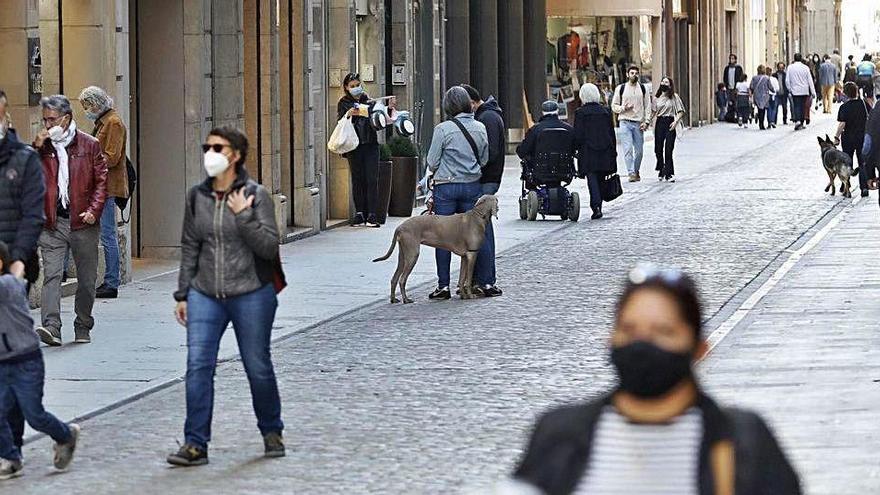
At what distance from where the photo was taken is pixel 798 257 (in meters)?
19.7

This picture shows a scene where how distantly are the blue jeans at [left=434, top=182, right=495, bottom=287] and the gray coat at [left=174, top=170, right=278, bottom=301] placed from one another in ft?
23.7

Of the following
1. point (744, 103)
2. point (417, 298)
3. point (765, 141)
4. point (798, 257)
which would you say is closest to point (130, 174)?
point (417, 298)

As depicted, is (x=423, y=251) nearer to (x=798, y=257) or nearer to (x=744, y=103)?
(x=798, y=257)

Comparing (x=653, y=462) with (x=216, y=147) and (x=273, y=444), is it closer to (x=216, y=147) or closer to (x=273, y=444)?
(x=216, y=147)

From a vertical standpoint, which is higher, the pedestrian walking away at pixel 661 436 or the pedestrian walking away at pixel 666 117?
the pedestrian walking away at pixel 666 117

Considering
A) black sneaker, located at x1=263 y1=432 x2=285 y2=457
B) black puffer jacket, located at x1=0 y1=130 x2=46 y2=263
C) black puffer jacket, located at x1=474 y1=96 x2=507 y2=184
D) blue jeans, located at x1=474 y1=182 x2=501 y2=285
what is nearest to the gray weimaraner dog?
blue jeans, located at x1=474 y1=182 x2=501 y2=285

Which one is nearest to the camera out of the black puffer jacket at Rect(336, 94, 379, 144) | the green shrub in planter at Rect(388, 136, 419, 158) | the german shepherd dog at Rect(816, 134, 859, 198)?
the black puffer jacket at Rect(336, 94, 379, 144)

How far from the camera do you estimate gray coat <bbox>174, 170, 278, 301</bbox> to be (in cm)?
910

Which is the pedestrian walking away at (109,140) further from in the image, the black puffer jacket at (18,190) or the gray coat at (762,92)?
the gray coat at (762,92)

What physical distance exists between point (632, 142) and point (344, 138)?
9.17 meters

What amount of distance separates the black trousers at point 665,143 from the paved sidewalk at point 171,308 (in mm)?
3155

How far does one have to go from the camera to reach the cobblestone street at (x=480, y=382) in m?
8.87

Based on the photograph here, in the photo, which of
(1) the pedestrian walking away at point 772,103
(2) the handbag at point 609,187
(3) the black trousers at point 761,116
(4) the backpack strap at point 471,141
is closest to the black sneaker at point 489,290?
(4) the backpack strap at point 471,141

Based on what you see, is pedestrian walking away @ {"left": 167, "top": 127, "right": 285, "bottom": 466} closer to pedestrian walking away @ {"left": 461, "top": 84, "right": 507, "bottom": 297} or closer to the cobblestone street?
the cobblestone street
